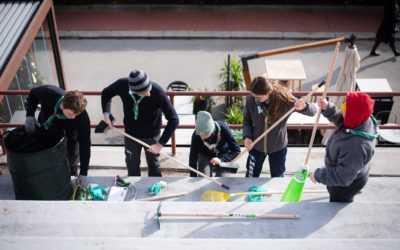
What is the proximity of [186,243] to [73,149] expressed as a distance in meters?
2.43

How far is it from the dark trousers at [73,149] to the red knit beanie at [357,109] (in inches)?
122

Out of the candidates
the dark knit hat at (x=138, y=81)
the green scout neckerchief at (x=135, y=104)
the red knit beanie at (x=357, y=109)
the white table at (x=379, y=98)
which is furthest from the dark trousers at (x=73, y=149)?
the white table at (x=379, y=98)

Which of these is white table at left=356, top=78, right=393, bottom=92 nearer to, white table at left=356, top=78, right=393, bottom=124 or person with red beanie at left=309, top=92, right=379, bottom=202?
white table at left=356, top=78, right=393, bottom=124

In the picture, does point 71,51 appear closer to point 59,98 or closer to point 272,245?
point 59,98

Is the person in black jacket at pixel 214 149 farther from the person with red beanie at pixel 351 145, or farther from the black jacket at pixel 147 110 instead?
the person with red beanie at pixel 351 145

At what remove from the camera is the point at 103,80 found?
36.7ft

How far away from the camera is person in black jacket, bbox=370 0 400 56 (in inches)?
421

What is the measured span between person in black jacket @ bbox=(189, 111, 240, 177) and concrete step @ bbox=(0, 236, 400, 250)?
1.60 m

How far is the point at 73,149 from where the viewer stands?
18.0 feet

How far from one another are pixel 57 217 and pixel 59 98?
1439mm

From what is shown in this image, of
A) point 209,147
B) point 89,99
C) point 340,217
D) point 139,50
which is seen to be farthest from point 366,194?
point 139,50

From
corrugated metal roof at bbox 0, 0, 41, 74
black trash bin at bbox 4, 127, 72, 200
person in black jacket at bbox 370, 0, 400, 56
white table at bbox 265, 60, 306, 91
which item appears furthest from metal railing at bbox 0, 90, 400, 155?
person in black jacket at bbox 370, 0, 400, 56

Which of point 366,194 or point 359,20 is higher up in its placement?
point 359,20

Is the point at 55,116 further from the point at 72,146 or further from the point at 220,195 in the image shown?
the point at 220,195
